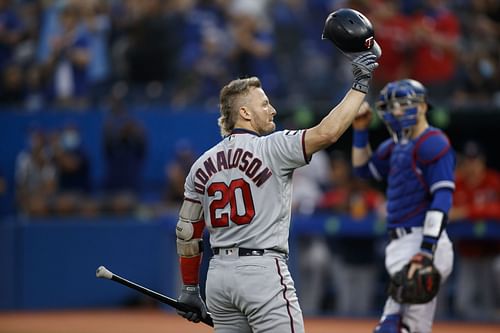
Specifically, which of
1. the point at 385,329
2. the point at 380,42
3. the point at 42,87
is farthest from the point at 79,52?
the point at 385,329

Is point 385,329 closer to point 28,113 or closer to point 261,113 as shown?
point 261,113

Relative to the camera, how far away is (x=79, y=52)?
531 inches

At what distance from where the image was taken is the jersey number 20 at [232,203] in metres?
5.03

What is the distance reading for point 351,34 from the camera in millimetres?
5125

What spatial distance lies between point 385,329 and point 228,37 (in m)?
7.93

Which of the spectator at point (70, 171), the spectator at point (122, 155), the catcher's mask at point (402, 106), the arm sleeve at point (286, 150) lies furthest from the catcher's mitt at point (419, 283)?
the spectator at point (70, 171)

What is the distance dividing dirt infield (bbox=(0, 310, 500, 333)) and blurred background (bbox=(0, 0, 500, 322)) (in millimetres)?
314

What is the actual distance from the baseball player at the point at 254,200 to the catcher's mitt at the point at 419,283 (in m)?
1.44

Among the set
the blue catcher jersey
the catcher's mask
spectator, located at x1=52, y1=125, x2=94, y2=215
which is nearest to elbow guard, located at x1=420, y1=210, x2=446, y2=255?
the blue catcher jersey

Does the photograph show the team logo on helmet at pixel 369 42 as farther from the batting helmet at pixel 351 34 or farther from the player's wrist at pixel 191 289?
the player's wrist at pixel 191 289

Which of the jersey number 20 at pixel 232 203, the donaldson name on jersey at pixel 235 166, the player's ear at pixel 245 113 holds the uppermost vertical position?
the player's ear at pixel 245 113

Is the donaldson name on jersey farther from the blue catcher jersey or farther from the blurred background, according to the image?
the blurred background

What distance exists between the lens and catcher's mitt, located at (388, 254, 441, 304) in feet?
20.7

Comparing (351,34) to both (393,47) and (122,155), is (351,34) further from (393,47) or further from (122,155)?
(122,155)
